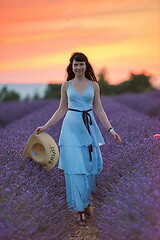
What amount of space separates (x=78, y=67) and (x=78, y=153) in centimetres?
76

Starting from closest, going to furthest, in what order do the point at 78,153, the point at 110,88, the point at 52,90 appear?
the point at 78,153 < the point at 52,90 < the point at 110,88

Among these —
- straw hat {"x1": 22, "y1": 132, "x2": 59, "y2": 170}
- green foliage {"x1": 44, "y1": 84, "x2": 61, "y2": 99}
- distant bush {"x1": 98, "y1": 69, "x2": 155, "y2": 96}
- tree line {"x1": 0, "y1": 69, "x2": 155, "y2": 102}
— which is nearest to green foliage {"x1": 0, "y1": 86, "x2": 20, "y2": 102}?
tree line {"x1": 0, "y1": 69, "x2": 155, "y2": 102}

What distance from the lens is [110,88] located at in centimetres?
3053

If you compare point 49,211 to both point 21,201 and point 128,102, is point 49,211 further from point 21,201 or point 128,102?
point 128,102

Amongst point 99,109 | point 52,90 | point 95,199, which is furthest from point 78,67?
point 52,90

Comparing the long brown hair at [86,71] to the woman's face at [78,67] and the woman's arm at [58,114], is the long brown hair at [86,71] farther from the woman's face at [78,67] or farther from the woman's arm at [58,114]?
the woman's arm at [58,114]

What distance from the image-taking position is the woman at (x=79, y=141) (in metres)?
3.27

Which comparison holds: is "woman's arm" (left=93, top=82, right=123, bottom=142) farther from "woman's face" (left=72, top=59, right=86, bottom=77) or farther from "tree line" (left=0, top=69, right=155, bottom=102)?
"tree line" (left=0, top=69, right=155, bottom=102)

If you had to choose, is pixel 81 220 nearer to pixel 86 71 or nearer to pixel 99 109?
pixel 99 109

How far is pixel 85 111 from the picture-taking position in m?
3.35

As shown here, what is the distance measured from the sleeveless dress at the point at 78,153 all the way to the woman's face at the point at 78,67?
14 cm

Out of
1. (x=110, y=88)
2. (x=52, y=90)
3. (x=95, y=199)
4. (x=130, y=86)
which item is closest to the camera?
(x=95, y=199)

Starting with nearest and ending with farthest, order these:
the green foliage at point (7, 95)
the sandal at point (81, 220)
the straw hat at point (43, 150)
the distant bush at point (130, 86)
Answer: the sandal at point (81, 220), the straw hat at point (43, 150), the green foliage at point (7, 95), the distant bush at point (130, 86)

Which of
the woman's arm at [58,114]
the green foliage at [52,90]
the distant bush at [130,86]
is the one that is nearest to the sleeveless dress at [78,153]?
the woman's arm at [58,114]
